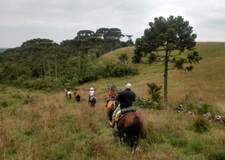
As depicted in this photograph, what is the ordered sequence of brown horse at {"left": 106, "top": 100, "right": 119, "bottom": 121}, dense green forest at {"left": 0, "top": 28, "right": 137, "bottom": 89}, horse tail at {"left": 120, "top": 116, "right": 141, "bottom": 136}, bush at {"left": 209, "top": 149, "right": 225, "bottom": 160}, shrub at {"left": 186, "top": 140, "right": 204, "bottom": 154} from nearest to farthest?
bush at {"left": 209, "top": 149, "right": 225, "bottom": 160}, shrub at {"left": 186, "top": 140, "right": 204, "bottom": 154}, horse tail at {"left": 120, "top": 116, "right": 141, "bottom": 136}, brown horse at {"left": 106, "top": 100, "right": 119, "bottom": 121}, dense green forest at {"left": 0, "top": 28, "right": 137, "bottom": 89}

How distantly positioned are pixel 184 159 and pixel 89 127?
12.8 ft

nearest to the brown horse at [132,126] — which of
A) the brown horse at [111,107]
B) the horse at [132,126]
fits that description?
the horse at [132,126]

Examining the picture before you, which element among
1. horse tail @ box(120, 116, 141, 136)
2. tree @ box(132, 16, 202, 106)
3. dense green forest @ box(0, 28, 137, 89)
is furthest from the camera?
dense green forest @ box(0, 28, 137, 89)

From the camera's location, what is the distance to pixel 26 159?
11.3 ft

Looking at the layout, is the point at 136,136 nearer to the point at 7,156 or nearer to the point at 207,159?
the point at 207,159

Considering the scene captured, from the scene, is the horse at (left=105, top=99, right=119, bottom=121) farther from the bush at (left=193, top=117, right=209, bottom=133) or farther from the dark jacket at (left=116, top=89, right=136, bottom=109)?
the bush at (left=193, top=117, right=209, bottom=133)

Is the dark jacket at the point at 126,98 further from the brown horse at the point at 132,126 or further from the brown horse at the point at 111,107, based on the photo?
the brown horse at the point at 111,107

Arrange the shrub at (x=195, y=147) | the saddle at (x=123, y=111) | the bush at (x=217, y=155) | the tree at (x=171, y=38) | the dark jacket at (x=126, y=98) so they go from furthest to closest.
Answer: the tree at (x=171, y=38)
the dark jacket at (x=126, y=98)
the saddle at (x=123, y=111)
the shrub at (x=195, y=147)
the bush at (x=217, y=155)

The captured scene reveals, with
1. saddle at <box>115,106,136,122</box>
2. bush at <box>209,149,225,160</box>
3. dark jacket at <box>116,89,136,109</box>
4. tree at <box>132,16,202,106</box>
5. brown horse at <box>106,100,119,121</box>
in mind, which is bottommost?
bush at <box>209,149,225,160</box>

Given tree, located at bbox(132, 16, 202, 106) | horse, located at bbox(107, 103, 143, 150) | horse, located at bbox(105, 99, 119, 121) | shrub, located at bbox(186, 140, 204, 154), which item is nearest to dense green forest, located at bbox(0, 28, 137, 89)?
tree, located at bbox(132, 16, 202, 106)

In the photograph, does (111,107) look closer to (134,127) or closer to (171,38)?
(134,127)

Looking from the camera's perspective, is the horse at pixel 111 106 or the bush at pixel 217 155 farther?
the horse at pixel 111 106

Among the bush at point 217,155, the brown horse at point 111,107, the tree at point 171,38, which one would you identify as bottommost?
the bush at point 217,155

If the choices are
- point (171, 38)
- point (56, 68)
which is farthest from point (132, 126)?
point (56, 68)
